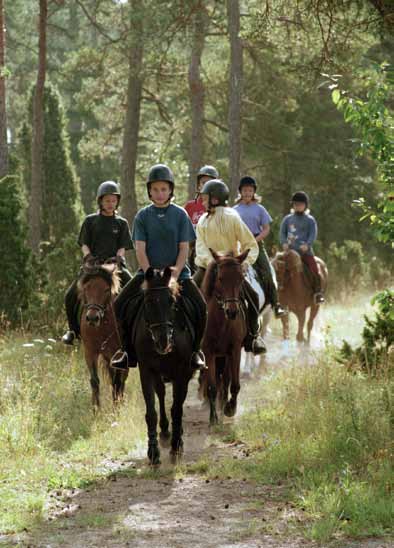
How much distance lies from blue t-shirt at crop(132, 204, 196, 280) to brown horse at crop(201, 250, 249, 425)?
4.01 ft

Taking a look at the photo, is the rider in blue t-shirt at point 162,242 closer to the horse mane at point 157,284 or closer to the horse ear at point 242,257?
the horse mane at point 157,284

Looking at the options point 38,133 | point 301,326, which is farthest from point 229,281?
point 38,133

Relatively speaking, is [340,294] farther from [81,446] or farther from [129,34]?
[81,446]

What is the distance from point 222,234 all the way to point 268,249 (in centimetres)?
1387

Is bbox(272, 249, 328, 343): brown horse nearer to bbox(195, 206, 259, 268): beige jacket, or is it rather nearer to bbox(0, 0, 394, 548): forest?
bbox(0, 0, 394, 548): forest

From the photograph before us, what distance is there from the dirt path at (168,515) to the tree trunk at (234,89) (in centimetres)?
1391

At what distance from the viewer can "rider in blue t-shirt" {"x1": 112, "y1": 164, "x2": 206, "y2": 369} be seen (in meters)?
8.86

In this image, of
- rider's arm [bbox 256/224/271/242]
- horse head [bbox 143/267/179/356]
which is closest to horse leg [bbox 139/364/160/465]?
horse head [bbox 143/267/179/356]

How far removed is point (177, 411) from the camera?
346 inches

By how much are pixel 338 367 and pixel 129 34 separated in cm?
1153

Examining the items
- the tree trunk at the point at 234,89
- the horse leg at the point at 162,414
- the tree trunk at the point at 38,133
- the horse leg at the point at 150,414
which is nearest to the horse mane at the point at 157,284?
the horse leg at the point at 150,414

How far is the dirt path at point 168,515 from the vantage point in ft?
20.9

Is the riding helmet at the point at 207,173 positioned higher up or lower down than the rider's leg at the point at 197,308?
higher up

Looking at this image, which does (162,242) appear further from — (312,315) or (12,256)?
(312,315)
